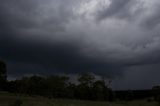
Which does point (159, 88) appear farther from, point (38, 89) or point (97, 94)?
point (38, 89)

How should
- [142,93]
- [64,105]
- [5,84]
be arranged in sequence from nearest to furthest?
[64,105] → [5,84] → [142,93]

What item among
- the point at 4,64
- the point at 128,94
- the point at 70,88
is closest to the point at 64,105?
the point at 4,64

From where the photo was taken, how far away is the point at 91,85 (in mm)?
146500

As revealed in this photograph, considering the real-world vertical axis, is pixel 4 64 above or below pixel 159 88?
above

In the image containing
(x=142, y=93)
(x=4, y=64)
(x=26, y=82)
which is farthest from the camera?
(x=142, y=93)

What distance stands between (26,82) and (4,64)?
13.5 metres

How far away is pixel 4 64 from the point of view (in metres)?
128

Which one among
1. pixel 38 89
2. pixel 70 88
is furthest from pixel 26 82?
pixel 70 88

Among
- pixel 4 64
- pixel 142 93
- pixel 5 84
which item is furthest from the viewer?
pixel 142 93

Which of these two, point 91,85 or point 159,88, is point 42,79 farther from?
point 159,88

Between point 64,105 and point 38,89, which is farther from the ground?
point 38,89

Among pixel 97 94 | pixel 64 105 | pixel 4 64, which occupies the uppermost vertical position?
pixel 4 64

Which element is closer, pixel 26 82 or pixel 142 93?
pixel 26 82

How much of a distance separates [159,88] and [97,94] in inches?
1024
